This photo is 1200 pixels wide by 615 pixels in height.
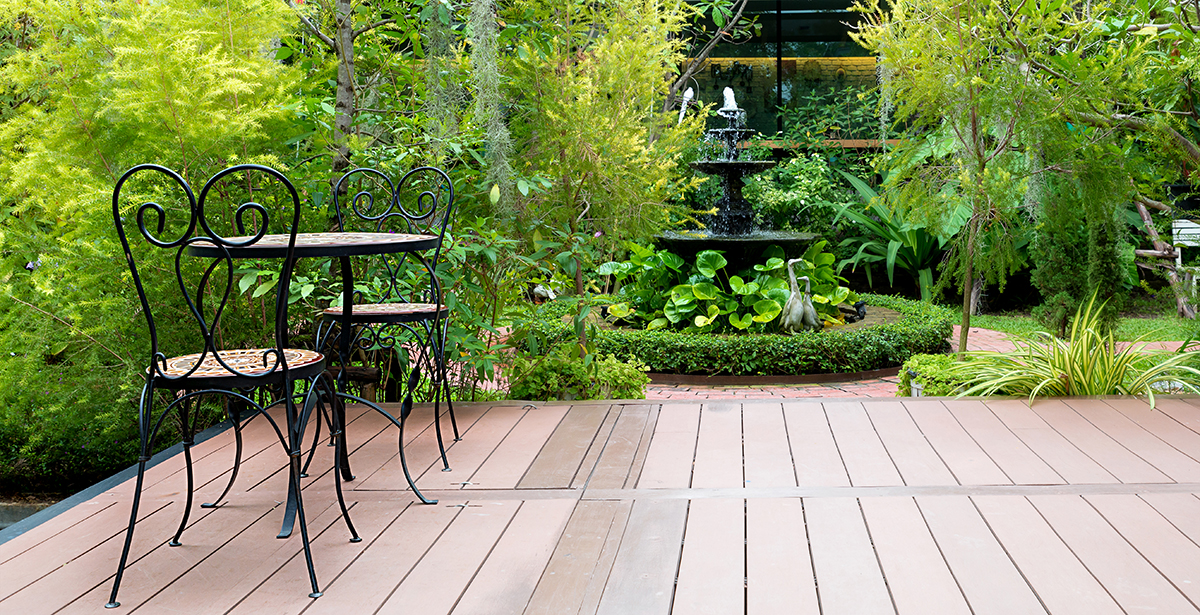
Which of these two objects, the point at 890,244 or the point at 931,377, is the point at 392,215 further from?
the point at 890,244

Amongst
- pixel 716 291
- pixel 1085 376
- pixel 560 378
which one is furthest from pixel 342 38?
pixel 716 291

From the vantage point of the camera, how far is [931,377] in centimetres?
389

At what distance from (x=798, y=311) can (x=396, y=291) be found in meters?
3.89

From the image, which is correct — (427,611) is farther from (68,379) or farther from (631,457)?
(68,379)

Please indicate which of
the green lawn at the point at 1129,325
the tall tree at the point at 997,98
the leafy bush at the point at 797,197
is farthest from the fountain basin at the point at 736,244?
the tall tree at the point at 997,98

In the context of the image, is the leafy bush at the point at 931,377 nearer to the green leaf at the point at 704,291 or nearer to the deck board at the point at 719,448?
the deck board at the point at 719,448

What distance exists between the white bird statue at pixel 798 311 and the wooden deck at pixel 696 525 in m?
3.14

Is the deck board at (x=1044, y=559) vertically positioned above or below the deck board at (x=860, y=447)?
above

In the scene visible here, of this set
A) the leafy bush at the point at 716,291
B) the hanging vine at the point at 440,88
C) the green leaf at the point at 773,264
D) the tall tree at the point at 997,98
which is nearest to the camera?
the hanging vine at the point at 440,88

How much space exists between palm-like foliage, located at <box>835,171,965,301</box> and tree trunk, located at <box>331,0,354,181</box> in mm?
5830

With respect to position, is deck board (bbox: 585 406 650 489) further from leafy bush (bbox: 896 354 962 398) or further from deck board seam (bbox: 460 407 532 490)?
leafy bush (bbox: 896 354 962 398)

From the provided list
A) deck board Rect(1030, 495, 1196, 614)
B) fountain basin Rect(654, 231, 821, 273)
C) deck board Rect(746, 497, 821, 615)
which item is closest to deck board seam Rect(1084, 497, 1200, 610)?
deck board Rect(1030, 495, 1196, 614)

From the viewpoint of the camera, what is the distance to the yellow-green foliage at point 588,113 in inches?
146

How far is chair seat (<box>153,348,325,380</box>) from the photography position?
194 cm
